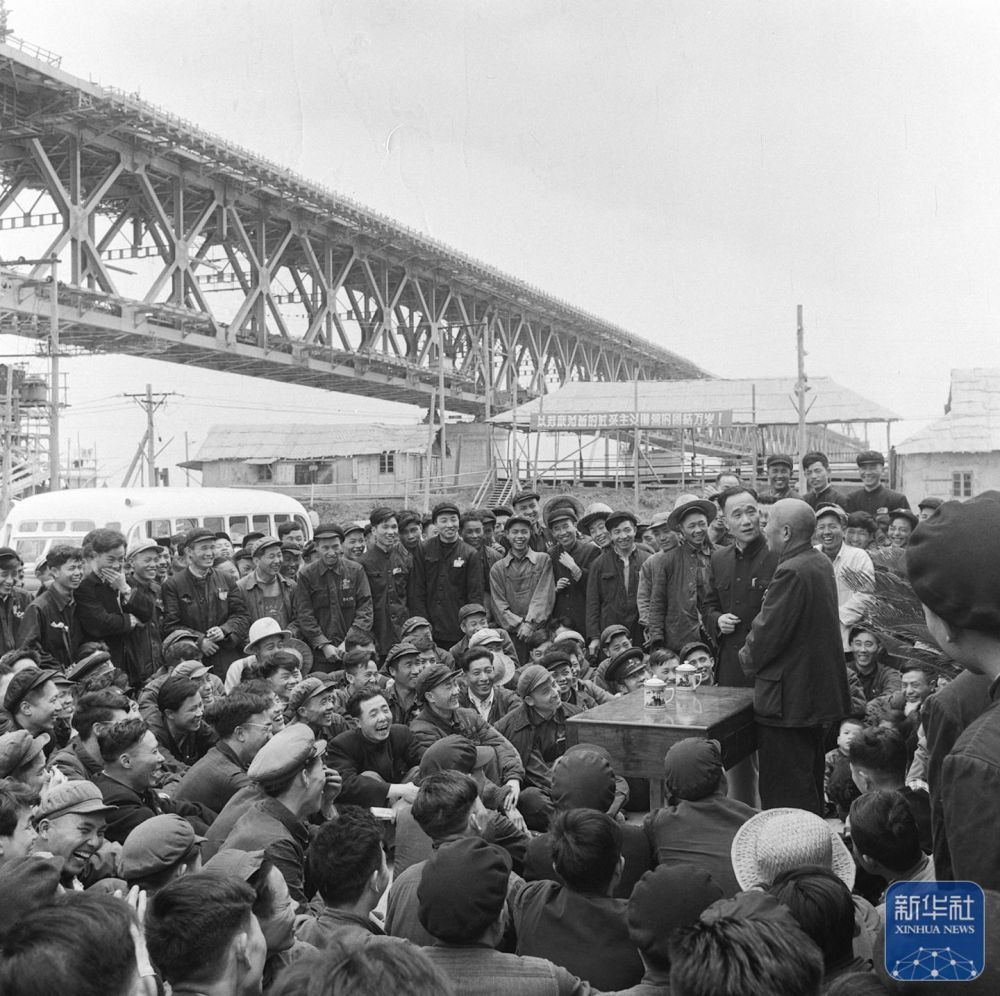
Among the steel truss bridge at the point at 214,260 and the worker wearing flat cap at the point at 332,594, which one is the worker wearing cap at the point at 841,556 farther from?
the steel truss bridge at the point at 214,260

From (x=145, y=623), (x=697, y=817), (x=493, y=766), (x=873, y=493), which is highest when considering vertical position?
(x=873, y=493)

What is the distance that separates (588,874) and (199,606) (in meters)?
6.01

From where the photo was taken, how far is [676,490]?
3831 centimetres

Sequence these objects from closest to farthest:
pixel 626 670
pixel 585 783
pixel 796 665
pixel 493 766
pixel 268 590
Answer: pixel 585 783 → pixel 796 665 → pixel 493 766 → pixel 626 670 → pixel 268 590

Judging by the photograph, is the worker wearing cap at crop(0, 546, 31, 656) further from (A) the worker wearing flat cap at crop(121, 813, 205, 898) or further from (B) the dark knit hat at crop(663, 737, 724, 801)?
(B) the dark knit hat at crop(663, 737, 724, 801)

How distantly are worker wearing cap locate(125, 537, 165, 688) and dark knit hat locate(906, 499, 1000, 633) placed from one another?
7086 millimetres

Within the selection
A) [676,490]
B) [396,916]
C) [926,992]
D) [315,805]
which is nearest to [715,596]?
[315,805]

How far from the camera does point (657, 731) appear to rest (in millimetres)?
5184

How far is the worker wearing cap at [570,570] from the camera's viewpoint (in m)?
9.53

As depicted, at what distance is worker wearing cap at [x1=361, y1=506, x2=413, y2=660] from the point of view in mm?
9828

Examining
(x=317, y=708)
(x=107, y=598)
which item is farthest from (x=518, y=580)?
(x=317, y=708)

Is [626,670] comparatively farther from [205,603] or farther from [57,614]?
[57,614]

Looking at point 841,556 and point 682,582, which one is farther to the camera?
point 682,582

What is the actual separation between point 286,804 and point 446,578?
5456 mm
